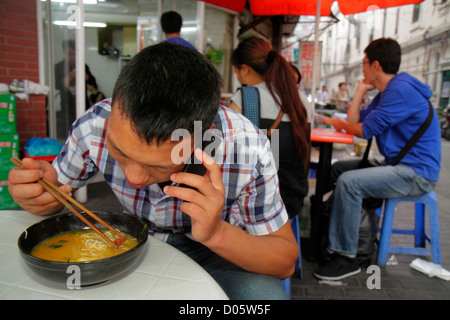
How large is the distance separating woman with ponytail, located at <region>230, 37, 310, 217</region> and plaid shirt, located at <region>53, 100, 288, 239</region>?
1011 mm

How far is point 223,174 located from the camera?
129 centimetres

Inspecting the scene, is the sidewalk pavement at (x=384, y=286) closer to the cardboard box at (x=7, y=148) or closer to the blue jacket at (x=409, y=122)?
the blue jacket at (x=409, y=122)

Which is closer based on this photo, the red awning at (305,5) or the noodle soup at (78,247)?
the noodle soup at (78,247)

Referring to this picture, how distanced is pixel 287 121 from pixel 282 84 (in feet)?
0.88

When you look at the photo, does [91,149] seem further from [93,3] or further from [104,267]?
[93,3]

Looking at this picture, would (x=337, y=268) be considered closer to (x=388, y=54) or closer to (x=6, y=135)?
(x=388, y=54)

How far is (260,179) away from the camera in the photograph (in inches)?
49.7

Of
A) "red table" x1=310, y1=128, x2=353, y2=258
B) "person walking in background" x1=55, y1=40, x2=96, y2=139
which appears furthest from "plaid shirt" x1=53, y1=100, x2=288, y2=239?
"person walking in background" x1=55, y1=40, x2=96, y2=139

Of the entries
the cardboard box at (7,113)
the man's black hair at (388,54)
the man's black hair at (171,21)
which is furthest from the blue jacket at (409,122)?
the cardboard box at (7,113)

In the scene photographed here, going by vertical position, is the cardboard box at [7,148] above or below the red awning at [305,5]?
below

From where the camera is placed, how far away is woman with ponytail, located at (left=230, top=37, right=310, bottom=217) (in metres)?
2.34

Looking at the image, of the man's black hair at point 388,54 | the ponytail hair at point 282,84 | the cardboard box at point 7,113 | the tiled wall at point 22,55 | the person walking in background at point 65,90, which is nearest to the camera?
the ponytail hair at point 282,84

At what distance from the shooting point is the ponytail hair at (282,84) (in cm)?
233

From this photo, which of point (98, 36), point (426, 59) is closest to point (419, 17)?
point (426, 59)
